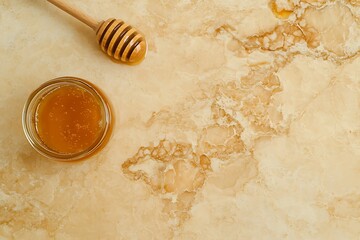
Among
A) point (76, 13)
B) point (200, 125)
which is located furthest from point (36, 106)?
point (200, 125)

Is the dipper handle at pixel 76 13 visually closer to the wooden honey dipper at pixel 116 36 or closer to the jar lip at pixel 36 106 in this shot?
the wooden honey dipper at pixel 116 36

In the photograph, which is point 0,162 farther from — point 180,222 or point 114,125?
point 180,222

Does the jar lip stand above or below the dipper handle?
below

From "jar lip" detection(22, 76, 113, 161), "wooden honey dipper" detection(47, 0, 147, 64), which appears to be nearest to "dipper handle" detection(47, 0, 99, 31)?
"wooden honey dipper" detection(47, 0, 147, 64)

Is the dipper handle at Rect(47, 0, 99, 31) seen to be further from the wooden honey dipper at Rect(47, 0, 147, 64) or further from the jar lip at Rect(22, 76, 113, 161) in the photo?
the jar lip at Rect(22, 76, 113, 161)

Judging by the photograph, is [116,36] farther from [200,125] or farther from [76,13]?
[200,125]

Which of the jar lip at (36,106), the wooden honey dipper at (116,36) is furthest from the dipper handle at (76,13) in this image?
the jar lip at (36,106)
